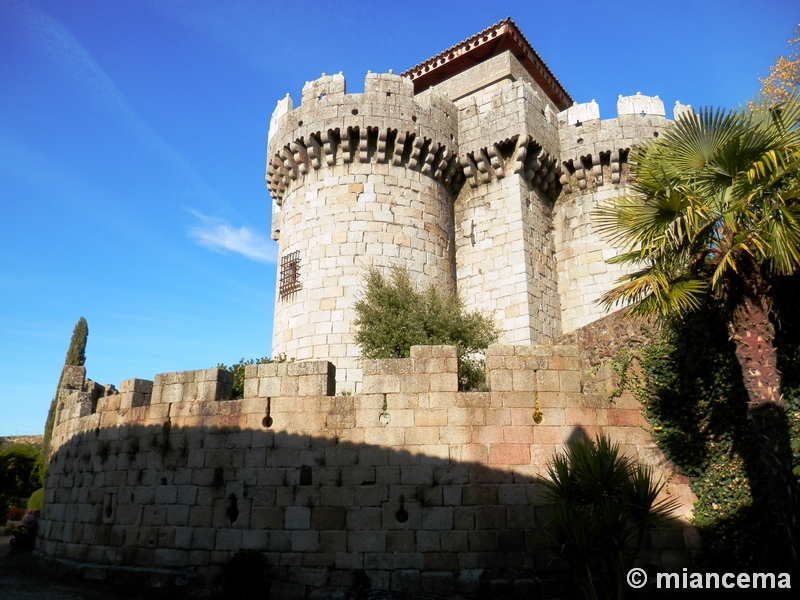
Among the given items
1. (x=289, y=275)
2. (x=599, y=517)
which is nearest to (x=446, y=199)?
(x=289, y=275)

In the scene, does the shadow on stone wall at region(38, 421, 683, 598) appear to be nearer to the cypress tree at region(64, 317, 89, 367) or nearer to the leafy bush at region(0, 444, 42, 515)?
the leafy bush at region(0, 444, 42, 515)

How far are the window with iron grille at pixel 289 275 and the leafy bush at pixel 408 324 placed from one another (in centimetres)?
217

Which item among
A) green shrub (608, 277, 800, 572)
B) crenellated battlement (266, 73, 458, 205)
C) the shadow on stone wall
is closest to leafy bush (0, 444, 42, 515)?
the shadow on stone wall

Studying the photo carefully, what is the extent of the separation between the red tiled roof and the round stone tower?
4.87 meters

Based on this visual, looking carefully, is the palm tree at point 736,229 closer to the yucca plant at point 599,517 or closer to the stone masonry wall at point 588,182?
the yucca plant at point 599,517

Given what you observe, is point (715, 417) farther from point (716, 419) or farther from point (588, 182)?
point (588, 182)

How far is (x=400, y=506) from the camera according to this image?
8.47 metres

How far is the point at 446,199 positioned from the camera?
1711 centimetres

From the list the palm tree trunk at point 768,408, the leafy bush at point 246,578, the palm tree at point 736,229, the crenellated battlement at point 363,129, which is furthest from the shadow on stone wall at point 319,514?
the crenellated battlement at point 363,129

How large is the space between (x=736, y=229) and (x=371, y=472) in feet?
19.4

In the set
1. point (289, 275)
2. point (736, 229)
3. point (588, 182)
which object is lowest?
point (736, 229)

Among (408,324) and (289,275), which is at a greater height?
(289,275)

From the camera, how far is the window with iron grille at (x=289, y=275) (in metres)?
15.2

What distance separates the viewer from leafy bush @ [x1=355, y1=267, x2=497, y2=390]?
495 inches
